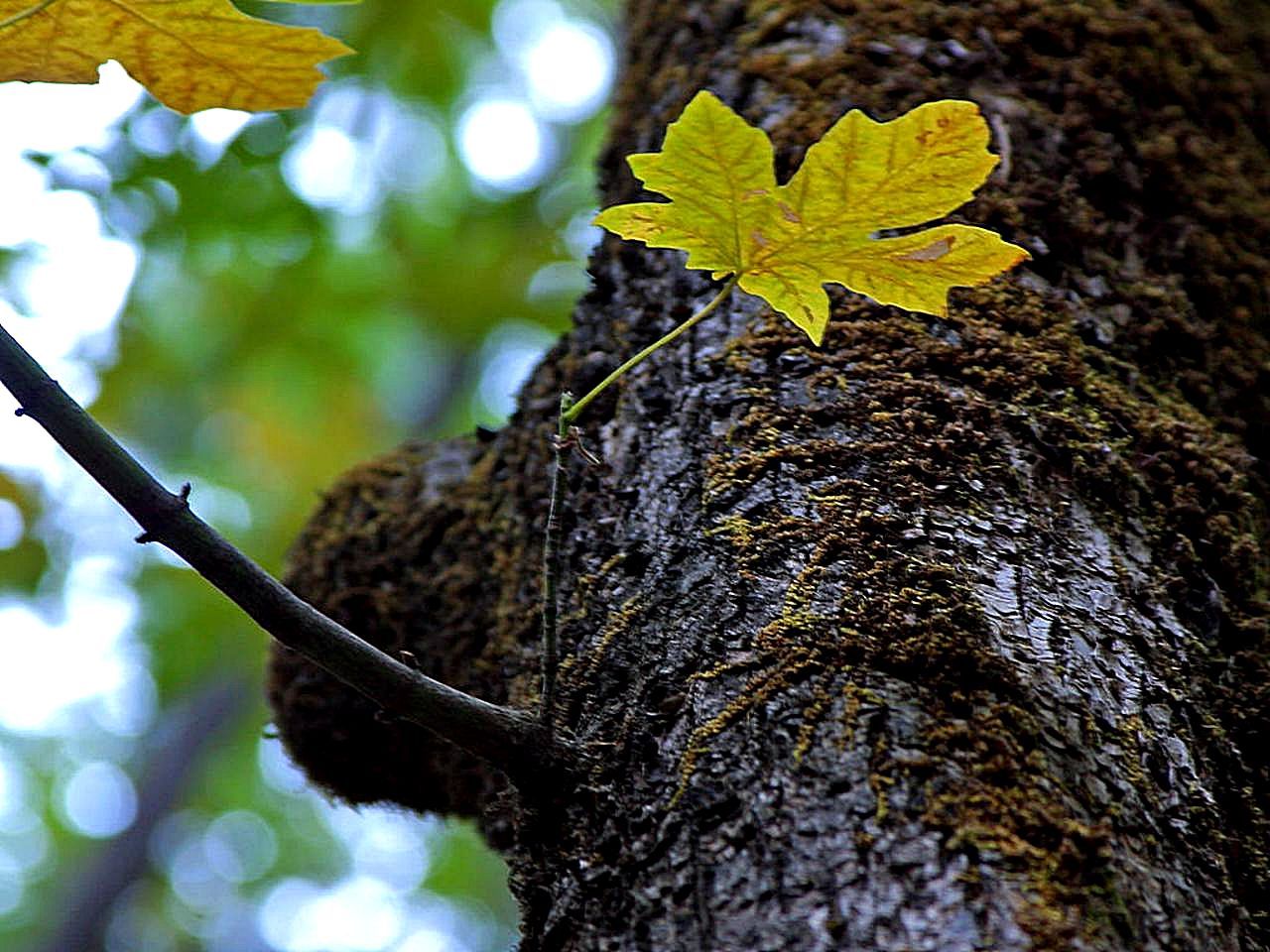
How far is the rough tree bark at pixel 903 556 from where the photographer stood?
0.78 metres

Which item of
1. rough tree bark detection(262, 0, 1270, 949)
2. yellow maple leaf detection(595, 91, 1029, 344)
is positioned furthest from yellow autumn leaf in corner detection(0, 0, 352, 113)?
rough tree bark detection(262, 0, 1270, 949)

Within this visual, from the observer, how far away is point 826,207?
0.85 metres

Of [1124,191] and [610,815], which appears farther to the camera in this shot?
[1124,191]

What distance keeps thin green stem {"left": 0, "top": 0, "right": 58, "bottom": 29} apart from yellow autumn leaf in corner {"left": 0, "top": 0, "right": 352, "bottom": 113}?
1 cm

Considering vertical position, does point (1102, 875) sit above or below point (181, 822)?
above

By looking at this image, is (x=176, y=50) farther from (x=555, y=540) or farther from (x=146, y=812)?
(x=146, y=812)

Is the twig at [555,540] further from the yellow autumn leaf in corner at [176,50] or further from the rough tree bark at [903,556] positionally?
the yellow autumn leaf in corner at [176,50]

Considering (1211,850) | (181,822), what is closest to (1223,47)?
(1211,850)

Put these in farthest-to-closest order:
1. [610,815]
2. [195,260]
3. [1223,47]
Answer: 1. [195,260]
2. [1223,47]
3. [610,815]

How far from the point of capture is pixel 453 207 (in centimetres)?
367

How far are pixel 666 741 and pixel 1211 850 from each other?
429 mm

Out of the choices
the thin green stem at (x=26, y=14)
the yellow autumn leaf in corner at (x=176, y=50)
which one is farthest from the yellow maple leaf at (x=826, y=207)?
the thin green stem at (x=26, y=14)

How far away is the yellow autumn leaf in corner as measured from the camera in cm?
98

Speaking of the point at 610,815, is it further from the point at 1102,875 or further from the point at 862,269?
the point at 862,269
